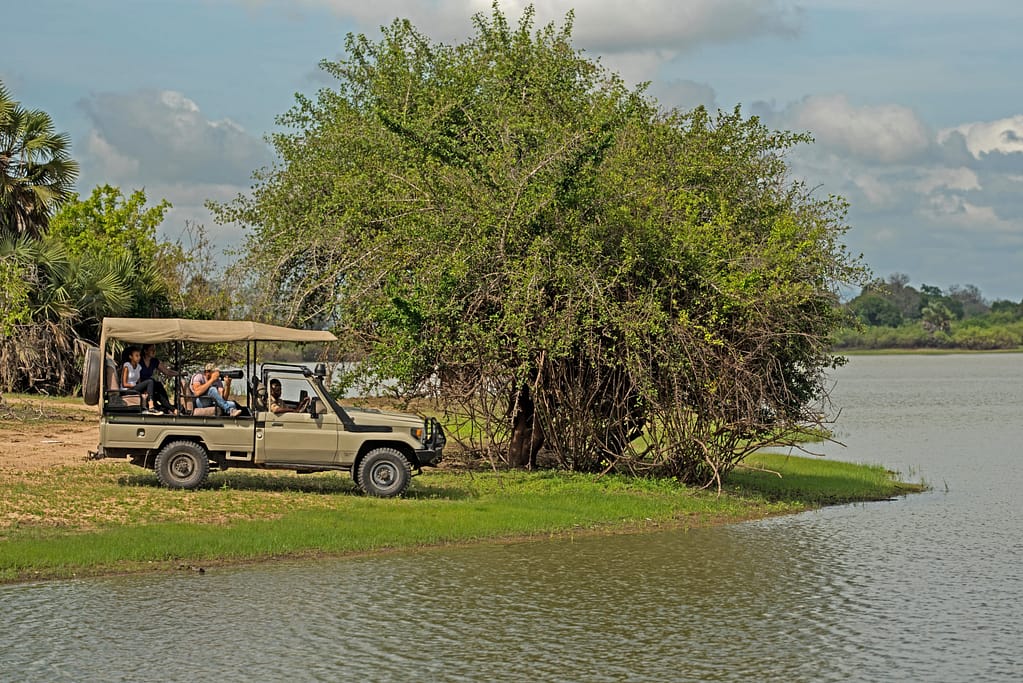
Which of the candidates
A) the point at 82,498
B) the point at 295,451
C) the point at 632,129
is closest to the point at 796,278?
the point at 632,129

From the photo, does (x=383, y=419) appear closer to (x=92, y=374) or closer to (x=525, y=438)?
(x=92, y=374)

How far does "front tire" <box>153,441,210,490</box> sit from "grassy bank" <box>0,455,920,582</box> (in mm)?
289

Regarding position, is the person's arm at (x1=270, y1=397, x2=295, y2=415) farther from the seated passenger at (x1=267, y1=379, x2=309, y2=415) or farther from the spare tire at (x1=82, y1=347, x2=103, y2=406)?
the spare tire at (x1=82, y1=347, x2=103, y2=406)

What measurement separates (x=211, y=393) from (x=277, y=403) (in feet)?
3.21

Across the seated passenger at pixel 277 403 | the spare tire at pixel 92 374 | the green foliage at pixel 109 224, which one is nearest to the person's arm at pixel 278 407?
the seated passenger at pixel 277 403

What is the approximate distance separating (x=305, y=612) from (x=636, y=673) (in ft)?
12.1

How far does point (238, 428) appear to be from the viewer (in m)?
19.0

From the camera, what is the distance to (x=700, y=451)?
22.7 m

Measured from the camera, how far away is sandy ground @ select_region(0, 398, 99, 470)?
23328 millimetres

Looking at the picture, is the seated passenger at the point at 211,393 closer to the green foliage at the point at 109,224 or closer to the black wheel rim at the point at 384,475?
the black wheel rim at the point at 384,475

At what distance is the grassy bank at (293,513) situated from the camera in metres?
15.5

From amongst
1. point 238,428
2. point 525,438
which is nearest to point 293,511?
point 238,428

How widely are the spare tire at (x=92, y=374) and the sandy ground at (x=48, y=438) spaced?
301 cm

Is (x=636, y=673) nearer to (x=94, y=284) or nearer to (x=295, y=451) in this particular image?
(x=295, y=451)
